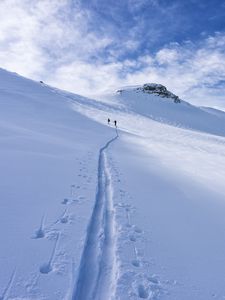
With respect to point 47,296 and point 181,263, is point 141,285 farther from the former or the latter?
point 47,296

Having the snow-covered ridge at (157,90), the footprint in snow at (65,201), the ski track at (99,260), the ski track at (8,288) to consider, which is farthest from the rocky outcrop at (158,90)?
the ski track at (8,288)

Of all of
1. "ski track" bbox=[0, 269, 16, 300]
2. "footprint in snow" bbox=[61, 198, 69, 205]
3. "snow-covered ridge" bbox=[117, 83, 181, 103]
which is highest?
"snow-covered ridge" bbox=[117, 83, 181, 103]

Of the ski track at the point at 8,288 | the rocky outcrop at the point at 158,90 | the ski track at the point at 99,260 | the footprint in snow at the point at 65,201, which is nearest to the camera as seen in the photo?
the ski track at the point at 8,288

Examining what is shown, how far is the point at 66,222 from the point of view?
5.05 metres

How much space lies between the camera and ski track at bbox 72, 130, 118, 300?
3355mm

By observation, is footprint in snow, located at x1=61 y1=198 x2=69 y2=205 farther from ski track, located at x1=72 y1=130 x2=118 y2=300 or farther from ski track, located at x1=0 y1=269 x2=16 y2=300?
ski track, located at x1=0 y1=269 x2=16 y2=300

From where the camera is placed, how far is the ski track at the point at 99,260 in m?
3.36

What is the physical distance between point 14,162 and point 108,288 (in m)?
5.79

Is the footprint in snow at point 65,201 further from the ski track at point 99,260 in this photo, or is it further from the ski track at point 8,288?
the ski track at point 8,288

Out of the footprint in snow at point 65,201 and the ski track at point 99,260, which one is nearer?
the ski track at point 99,260

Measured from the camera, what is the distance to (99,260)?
3.99 metres

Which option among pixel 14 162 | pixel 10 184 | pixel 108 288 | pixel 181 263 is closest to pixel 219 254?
pixel 181 263

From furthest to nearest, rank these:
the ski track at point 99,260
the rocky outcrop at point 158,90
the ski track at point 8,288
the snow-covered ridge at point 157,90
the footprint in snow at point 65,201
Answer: the rocky outcrop at point 158,90, the snow-covered ridge at point 157,90, the footprint in snow at point 65,201, the ski track at point 99,260, the ski track at point 8,288

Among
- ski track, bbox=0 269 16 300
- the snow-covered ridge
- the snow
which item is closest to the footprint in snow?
the snow
